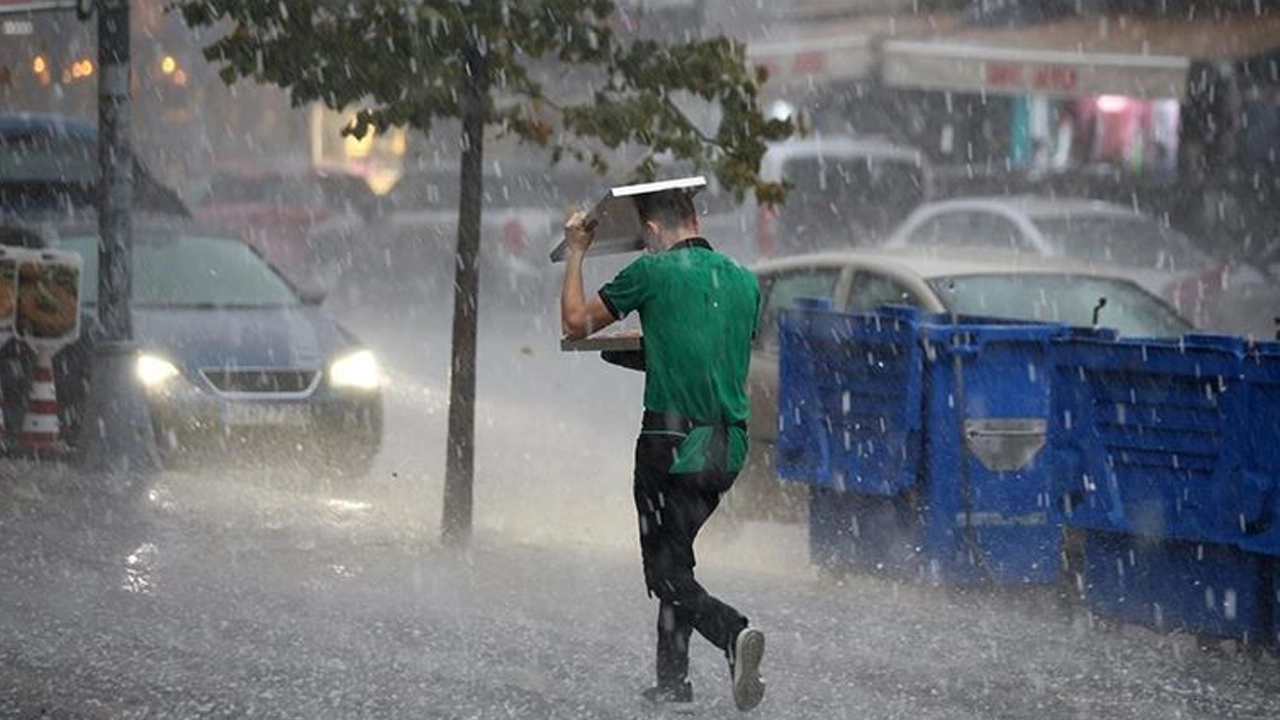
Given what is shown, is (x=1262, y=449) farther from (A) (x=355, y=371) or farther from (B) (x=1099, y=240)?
(B) (x=1099, y=240)

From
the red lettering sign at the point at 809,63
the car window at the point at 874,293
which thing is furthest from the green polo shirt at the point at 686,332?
the red lettering sign at the point at 809,63

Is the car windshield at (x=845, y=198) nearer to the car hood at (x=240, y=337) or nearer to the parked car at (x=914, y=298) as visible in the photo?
the car hood at (x=240, y=337)

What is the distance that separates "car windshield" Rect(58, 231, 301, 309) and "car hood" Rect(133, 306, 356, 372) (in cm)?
24

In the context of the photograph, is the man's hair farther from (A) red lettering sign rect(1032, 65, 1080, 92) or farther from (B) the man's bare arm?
(A) red lettering sign rect(1032, 65, 1080, 92)

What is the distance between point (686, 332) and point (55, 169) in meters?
14.4

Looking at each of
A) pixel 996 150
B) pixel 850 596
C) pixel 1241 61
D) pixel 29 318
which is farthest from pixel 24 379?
pixel 996 150

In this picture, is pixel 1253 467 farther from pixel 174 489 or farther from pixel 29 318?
pixel 29 318

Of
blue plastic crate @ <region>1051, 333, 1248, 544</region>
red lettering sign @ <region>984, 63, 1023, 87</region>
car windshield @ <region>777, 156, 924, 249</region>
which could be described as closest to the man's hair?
blue plastic crate @ <region>1051, 333, 1248, 544</region>

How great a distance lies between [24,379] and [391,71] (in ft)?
13.4

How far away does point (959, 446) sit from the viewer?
10.6m

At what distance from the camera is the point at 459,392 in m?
11.9

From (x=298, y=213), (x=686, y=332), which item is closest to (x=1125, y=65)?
(x=298, y=213)

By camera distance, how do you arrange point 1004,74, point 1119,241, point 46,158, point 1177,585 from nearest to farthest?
1. point 1177,585
2. point 1119,241
3. point 46,158
4. point 1004,74

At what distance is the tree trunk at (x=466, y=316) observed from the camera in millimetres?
11438
